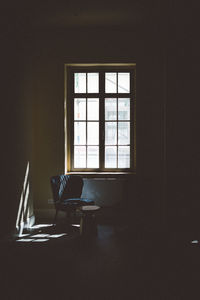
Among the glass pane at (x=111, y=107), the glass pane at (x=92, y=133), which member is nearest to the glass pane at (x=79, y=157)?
the glass pane at (x=92, y=133)

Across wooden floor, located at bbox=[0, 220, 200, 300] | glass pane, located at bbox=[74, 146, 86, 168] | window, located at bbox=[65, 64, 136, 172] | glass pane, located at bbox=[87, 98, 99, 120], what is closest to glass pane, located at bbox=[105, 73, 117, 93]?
window, located at bbox=[65, 64, 136, 172]

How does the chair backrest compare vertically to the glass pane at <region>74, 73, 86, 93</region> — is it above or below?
below

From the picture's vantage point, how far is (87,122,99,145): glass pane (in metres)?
5.59

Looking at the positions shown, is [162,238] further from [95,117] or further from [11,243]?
[95,117]

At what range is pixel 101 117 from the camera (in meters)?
5.55

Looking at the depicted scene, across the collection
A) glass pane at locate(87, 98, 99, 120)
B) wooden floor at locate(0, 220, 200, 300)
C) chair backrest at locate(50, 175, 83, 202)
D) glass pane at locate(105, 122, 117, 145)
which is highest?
glass pane at locate(87, 98, 99, 120)

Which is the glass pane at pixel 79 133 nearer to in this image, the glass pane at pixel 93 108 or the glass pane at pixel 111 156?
the glass pane at pixel 93 108

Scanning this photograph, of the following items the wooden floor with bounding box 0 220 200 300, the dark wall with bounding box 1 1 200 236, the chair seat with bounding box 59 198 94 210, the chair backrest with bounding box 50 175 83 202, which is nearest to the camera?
the wooden floor with bounding box 0 220 200 300

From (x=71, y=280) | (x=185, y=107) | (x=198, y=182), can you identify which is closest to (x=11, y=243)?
(x=71, y=280)

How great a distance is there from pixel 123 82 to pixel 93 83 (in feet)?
2.00

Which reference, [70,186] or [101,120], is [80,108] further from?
[70,186]

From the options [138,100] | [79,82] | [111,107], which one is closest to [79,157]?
[111,107]

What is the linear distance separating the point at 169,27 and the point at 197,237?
3502 millimetres

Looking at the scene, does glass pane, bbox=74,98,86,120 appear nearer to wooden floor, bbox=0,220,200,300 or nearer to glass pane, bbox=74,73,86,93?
glass pane, bbox=74,73,86,93
